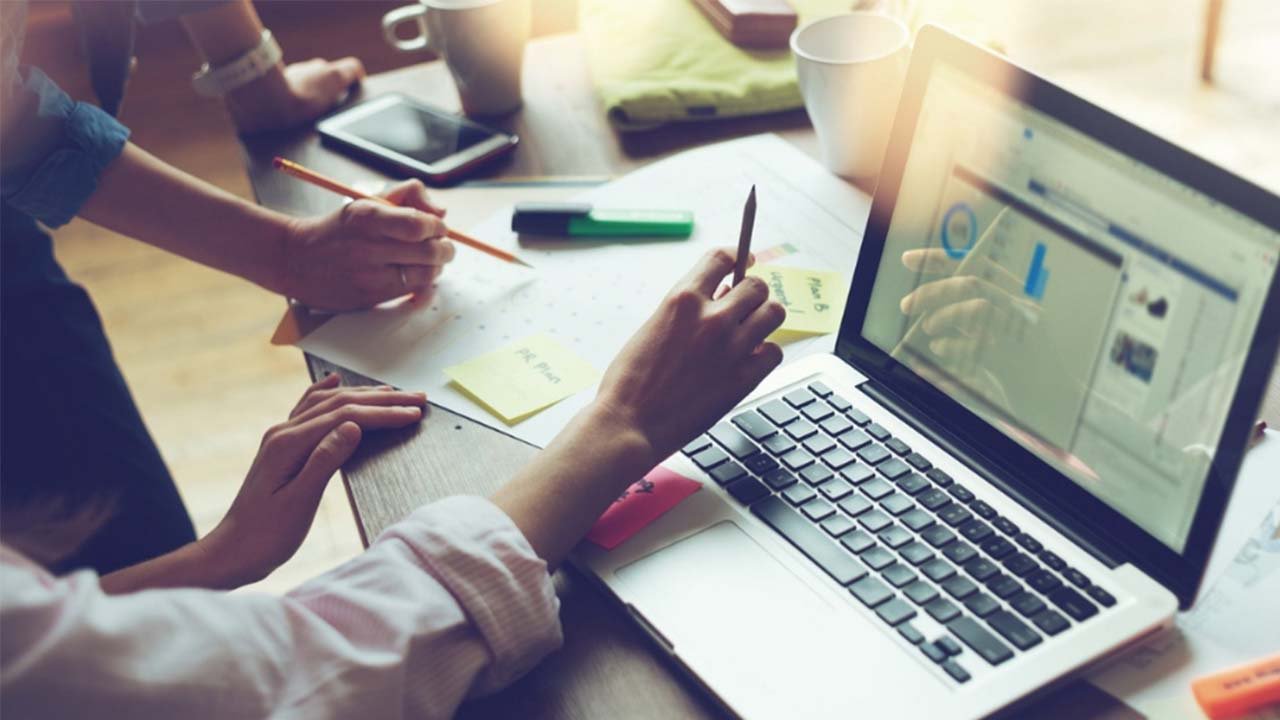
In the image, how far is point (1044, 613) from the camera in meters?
0.54

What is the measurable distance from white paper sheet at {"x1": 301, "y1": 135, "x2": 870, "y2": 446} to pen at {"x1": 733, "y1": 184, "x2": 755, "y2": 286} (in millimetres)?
87

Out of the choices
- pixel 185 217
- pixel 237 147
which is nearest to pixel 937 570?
pixel 185 217

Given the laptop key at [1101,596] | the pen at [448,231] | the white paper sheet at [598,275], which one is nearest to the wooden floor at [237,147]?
the white paper sheet at [598,275]

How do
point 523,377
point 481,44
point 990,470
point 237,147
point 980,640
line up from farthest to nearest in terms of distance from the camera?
1. point 237,147
2. point 481,44
3. point 523,377
4. point 990,470
5. point 980,640

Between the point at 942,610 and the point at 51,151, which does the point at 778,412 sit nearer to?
the point at 942,610

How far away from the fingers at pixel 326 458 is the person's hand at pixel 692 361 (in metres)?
0.18

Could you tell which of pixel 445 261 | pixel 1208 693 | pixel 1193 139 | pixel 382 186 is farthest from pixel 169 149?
pixel 1208 693

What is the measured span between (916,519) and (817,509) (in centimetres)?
6

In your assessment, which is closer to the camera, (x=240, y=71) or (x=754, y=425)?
(x=754, y=425)

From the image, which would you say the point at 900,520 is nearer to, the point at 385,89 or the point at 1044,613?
the point at 1044,613

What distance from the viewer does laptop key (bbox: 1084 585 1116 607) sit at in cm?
55

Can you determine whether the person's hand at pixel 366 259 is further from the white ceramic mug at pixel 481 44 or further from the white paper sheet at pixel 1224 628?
the white paper sheet at pixel 1224 628

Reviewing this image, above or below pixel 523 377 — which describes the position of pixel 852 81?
above

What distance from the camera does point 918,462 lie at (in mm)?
641
